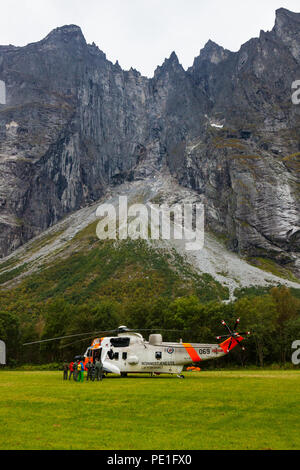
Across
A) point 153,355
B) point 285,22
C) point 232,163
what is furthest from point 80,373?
point 285,22

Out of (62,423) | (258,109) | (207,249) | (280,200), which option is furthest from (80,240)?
(62,423)

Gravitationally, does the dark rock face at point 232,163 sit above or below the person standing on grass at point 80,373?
above


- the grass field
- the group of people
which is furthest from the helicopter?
the grass field

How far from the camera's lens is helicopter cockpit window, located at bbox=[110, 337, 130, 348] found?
26844 mm

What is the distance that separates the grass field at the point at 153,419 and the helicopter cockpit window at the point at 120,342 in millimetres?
8602

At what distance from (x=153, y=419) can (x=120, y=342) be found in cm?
1490

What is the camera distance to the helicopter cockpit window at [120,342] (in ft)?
88.1

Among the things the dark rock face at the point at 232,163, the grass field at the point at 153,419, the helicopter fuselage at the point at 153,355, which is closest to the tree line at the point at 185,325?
the helicopter fuselage at the point at 153,355

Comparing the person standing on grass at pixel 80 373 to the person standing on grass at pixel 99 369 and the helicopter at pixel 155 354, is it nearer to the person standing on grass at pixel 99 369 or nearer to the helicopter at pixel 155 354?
the person standing on grass at pixel 99 369

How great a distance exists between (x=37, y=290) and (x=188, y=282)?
40830 mm

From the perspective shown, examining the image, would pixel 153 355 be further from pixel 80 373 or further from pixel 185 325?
pixel 185 325

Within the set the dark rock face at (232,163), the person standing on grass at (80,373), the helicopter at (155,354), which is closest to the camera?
the person standing on grass at (80,373)

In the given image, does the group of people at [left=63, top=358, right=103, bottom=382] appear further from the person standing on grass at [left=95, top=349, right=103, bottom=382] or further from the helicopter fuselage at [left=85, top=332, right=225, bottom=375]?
the helicopter fuselage at [left=85, top=332, right=225, bottom=375]

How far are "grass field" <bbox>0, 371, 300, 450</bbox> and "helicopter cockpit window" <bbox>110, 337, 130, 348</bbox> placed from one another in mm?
8602
